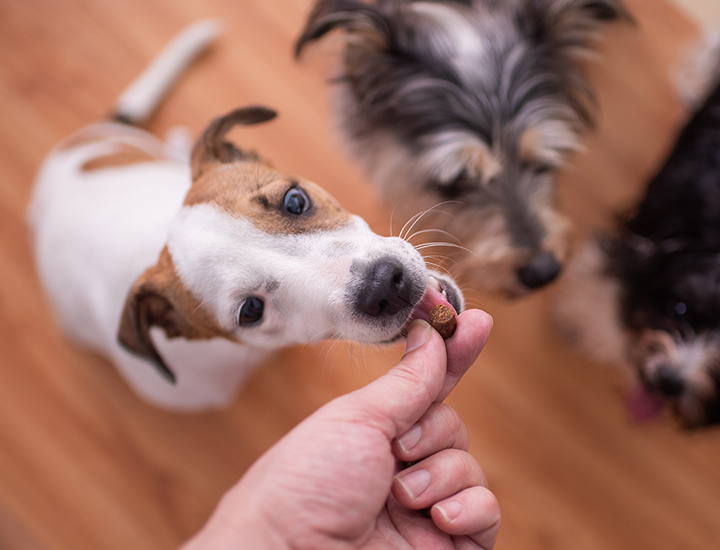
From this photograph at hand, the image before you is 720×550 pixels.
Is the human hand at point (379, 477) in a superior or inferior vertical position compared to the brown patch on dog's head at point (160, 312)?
inferior

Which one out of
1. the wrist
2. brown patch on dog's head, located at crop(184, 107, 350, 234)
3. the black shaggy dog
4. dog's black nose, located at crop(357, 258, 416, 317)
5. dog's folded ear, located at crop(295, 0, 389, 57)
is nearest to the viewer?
the wrist

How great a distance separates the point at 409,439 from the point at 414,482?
11 cm

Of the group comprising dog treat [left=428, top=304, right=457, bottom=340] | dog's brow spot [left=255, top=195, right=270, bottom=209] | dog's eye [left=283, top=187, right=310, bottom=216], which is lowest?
dog treat [left=428, top=304, right=457, bottom=340]

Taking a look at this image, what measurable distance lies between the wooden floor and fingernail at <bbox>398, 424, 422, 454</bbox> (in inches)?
43.7

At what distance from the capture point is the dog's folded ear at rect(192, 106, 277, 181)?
1409mm

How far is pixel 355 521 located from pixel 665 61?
319cm

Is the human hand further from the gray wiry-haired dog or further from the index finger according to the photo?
the gray wiry-haired dog

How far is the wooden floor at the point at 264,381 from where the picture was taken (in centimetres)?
243

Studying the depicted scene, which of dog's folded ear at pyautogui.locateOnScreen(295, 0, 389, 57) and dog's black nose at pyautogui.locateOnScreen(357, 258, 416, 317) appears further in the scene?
dog's folded ear at pyautogui.locateOnScreen(295, 0, 389, 57)

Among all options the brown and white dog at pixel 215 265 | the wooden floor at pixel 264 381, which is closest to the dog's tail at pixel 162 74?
the wooden floor at pixel 264 381

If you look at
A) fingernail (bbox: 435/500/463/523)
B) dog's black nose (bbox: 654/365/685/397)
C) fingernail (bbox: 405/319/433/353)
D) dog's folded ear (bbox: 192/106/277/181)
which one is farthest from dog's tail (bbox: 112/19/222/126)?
dog's black nose (bbox: 654/365/685/397)

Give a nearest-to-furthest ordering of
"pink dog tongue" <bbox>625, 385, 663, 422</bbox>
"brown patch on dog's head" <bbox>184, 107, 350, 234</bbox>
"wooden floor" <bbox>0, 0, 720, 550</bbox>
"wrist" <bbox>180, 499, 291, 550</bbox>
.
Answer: "wrist" <bbox>180, 499, 291, 550</bbox>
"brown patch on dog's head" <bbox>184, 107, 350, 234</bbox>
"pink dog tongue" <bbox>625, 385, 663, 422</bbox>
"wooden floor" <bbox>0, 0, 720, 550</bbox>

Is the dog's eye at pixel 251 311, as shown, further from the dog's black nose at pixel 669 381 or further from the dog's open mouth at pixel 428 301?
the dog's black nose at pixel 669 381

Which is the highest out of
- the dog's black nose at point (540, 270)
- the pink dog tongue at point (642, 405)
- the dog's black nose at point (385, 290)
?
the dog's black nose at point (385, 290)
